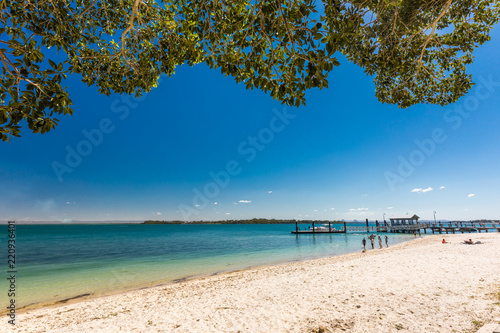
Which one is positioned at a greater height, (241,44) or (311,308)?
(241,44)

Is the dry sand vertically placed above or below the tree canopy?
below

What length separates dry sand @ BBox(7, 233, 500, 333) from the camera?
16.3 ft

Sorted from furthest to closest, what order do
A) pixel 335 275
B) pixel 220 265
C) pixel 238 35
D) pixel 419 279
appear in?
pixel 220 265
pixel 335 275
pixel 419 279
pixel 238 35

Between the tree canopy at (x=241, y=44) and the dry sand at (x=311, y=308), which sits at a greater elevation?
the tree canopy at (x=241, y=44)

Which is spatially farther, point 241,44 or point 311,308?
point 311,308

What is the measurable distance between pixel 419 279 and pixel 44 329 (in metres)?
12.8

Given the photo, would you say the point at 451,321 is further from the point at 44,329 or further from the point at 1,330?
the point at 1,330

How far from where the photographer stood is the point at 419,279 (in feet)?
27.5

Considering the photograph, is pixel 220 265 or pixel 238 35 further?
pixel 220 265

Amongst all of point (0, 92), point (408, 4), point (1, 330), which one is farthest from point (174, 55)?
point (1, 330)

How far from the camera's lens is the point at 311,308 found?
6.07 metres

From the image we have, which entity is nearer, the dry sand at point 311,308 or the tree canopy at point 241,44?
the tree canopy at point 241,44

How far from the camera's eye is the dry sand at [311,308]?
496 cm

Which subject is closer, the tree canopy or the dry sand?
the tree canopy
